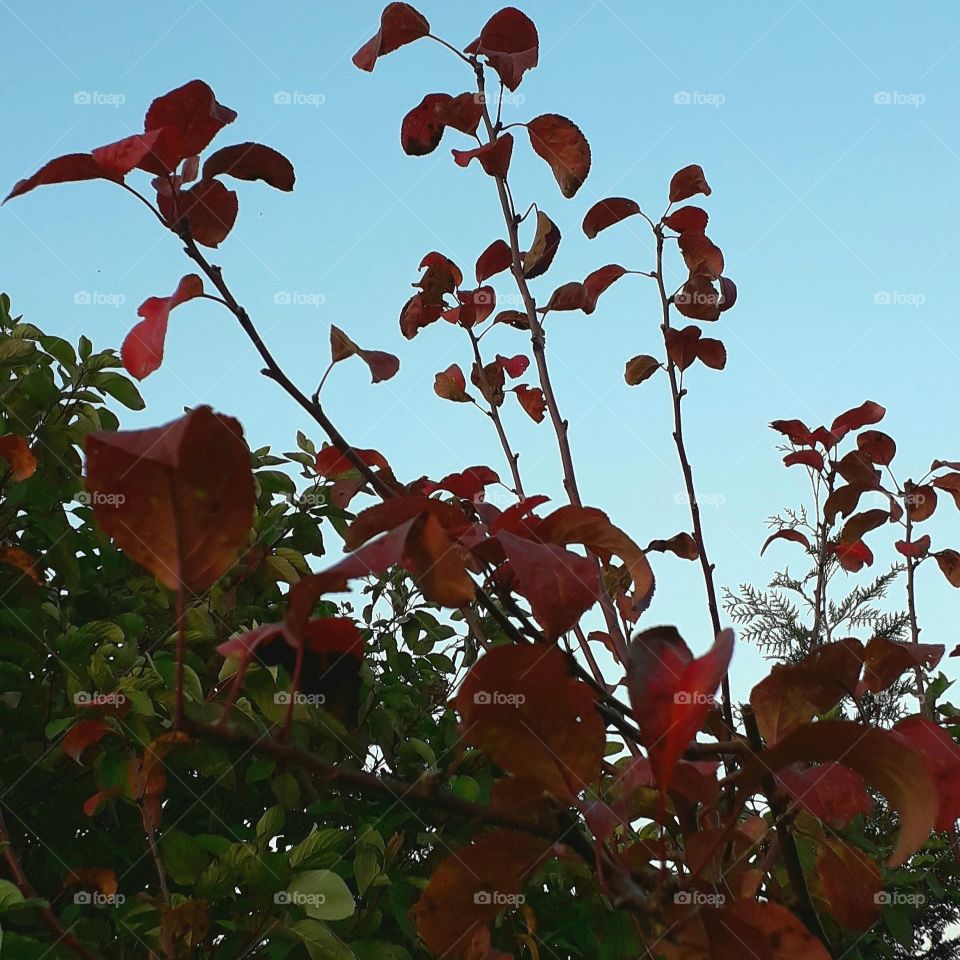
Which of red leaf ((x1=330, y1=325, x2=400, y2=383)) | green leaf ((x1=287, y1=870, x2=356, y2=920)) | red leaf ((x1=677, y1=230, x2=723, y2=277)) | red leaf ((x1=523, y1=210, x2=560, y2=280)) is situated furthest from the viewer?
red leaf ((x1=677, y1=230, x2=723, y2=277))

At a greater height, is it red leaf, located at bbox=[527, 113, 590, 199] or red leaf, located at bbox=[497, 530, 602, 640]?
red leaf, located at bbox=[527, 113, 590, 199]

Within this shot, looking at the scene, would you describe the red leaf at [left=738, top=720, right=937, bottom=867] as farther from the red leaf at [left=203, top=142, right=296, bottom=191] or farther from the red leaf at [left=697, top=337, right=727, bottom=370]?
the red leaf at [left=697, top=337, right=727, bottom=370]

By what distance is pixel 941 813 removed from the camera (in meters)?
0.85

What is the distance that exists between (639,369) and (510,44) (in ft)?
2.29

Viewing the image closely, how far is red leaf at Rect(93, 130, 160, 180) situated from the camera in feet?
2.93

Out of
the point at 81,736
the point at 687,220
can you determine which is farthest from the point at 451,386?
the point at 81,736

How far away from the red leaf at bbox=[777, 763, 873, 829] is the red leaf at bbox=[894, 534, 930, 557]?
5.27ft

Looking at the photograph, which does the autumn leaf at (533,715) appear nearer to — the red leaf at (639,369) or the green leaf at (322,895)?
the green leaf at (322,895)

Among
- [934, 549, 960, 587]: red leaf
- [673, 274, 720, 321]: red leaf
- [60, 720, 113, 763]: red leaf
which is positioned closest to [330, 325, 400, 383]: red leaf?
[60, 720, 113, 763]: red leaf

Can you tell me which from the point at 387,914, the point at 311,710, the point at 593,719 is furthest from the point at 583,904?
the point at 593,719

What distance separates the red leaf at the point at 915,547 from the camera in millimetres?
2307

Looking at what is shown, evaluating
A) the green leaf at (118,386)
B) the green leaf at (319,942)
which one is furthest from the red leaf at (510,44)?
the green leaf at (319,942)

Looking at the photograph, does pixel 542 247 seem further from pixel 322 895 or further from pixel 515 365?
pixel 322 895

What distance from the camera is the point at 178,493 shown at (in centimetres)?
58
